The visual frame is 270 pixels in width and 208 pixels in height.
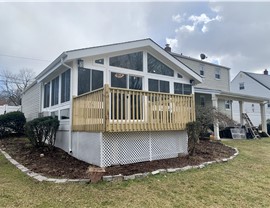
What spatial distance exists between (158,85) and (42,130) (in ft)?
16.9

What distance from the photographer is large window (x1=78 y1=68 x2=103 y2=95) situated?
7.63 metres

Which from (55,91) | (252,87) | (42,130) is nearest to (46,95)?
(55,91)

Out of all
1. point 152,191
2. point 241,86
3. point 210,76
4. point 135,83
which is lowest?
point 152,191

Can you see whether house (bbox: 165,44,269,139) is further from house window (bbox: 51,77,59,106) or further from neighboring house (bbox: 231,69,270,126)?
house window (bbox: 51,77,59,106)

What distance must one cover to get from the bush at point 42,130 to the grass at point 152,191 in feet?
7.17

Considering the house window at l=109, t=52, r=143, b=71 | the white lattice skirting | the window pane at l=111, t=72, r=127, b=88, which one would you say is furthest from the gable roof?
the white lattice skirting

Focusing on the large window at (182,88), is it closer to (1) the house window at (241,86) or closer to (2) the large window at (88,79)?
(2) the large window at (88,79)

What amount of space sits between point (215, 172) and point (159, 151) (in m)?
1.78

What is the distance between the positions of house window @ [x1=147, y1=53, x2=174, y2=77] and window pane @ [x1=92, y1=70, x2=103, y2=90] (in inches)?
97.2

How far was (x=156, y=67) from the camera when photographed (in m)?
9.91

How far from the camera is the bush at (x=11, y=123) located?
12.3m

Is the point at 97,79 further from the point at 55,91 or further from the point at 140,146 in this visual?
the point at 140,146

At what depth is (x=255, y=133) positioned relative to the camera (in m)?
15.5

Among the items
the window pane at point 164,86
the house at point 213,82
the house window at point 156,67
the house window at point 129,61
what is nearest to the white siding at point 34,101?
the house window at point 129,61
